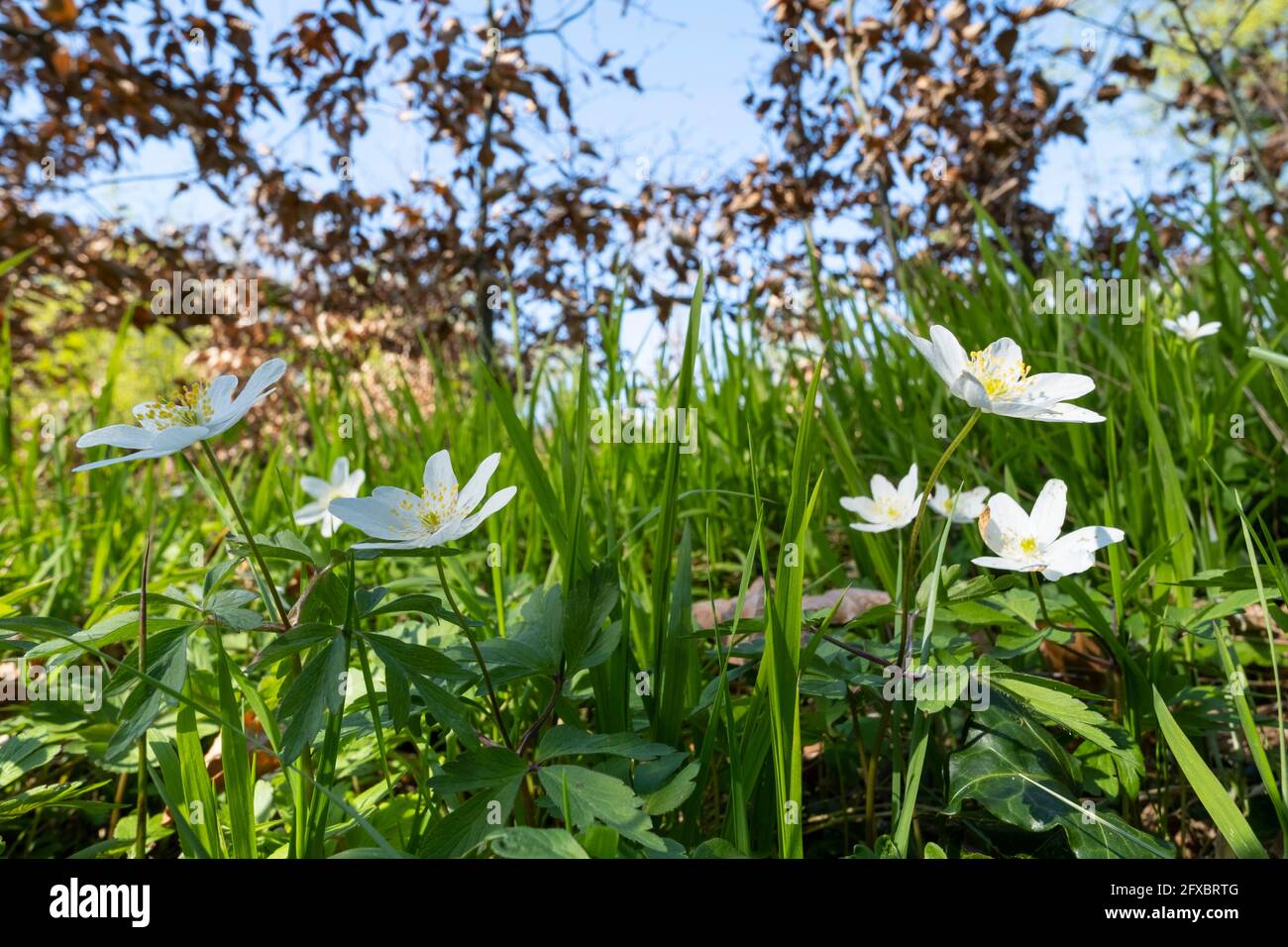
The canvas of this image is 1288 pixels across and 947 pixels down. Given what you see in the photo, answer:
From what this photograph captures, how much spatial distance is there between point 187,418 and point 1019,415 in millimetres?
799

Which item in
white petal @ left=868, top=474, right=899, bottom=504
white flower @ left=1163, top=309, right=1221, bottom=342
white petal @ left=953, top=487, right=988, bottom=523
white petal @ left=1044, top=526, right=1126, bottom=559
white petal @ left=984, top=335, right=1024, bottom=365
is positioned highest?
white flower @ left=1163, top=309, right=1221, bottom=342

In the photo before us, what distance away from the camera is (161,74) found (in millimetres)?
3389

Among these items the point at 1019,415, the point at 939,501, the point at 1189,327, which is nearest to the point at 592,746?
the point at 1019,415

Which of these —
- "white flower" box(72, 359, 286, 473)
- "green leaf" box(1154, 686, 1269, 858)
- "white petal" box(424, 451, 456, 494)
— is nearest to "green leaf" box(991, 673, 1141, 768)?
"green leaf" box(1154, 686, 1269, 858)

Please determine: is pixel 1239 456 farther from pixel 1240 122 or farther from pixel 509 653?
pixel 1240 122

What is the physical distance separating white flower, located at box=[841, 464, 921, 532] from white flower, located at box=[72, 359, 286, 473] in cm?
65

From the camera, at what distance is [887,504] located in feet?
3.52

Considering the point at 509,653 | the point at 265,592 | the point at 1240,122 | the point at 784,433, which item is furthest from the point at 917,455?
the point at 1240,122

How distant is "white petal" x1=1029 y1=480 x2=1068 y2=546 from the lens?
2.80 feet

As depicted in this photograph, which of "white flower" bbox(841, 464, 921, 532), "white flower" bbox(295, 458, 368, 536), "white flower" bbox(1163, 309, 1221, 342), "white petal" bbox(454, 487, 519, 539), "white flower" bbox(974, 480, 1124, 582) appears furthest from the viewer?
"white flower" bbox(1163, 309, 1221, 342)

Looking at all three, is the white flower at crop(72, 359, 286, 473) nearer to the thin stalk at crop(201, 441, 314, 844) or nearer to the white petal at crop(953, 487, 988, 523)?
the thin stalk at crop(201, 441, 314, 844)

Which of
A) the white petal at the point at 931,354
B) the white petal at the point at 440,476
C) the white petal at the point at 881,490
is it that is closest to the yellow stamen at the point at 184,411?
the white petal at the point at 440,476

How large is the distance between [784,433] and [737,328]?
0.33 metres

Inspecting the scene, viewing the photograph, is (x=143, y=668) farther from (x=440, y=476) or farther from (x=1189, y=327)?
(x=1189, y=327)
